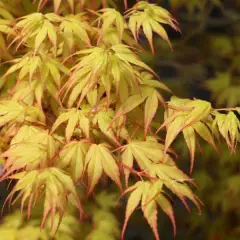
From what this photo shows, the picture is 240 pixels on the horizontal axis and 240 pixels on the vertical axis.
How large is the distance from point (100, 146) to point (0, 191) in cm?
70

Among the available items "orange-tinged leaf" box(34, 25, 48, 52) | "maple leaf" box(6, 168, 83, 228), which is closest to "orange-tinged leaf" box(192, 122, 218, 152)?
"maple leaf" box(6, 168, 83, 228)

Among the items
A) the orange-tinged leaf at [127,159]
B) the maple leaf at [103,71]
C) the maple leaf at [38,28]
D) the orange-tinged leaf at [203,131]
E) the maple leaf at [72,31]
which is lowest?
the orange-tinged leaf at [127,159]

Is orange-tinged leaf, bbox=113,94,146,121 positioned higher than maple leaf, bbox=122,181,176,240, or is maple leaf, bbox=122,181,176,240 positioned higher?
orange-tinged leaf, bbox=113,94,146,121

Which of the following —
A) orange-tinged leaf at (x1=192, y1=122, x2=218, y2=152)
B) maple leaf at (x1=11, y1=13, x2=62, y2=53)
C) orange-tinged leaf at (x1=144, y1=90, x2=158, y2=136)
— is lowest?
orange-tinged leaf at (x1=192, y1=122, x2=218, y2=152)

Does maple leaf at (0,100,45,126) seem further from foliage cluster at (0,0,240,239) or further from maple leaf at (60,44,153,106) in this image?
maple leaf at (60,44,153,106)

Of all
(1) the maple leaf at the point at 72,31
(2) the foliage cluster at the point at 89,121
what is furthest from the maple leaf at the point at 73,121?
(1) the maple leaf at the point at 72,31

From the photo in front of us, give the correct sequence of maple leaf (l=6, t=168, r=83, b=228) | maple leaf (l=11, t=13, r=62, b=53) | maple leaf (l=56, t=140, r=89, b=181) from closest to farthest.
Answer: maple leaf (l=6, t=168, r=83, b=228) < maple leaf (l=56, t=140, r=89, b=181) < maple leaf (l=11, t=13, r=62, b=53)

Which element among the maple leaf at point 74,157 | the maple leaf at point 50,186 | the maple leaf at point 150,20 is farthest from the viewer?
the maple leaf at point 150,20

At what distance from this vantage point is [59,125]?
1562 mm

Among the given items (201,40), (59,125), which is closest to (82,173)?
(59,125)

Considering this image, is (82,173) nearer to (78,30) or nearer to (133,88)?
(133,88)

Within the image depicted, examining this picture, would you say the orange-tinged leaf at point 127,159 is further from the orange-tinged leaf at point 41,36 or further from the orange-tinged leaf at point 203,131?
the orange-tinged leaf at point 41,36

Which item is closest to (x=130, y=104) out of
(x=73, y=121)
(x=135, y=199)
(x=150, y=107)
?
(x=150, y=107)

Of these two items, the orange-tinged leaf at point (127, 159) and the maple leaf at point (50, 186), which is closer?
the maple leaf at point (50, 186)
